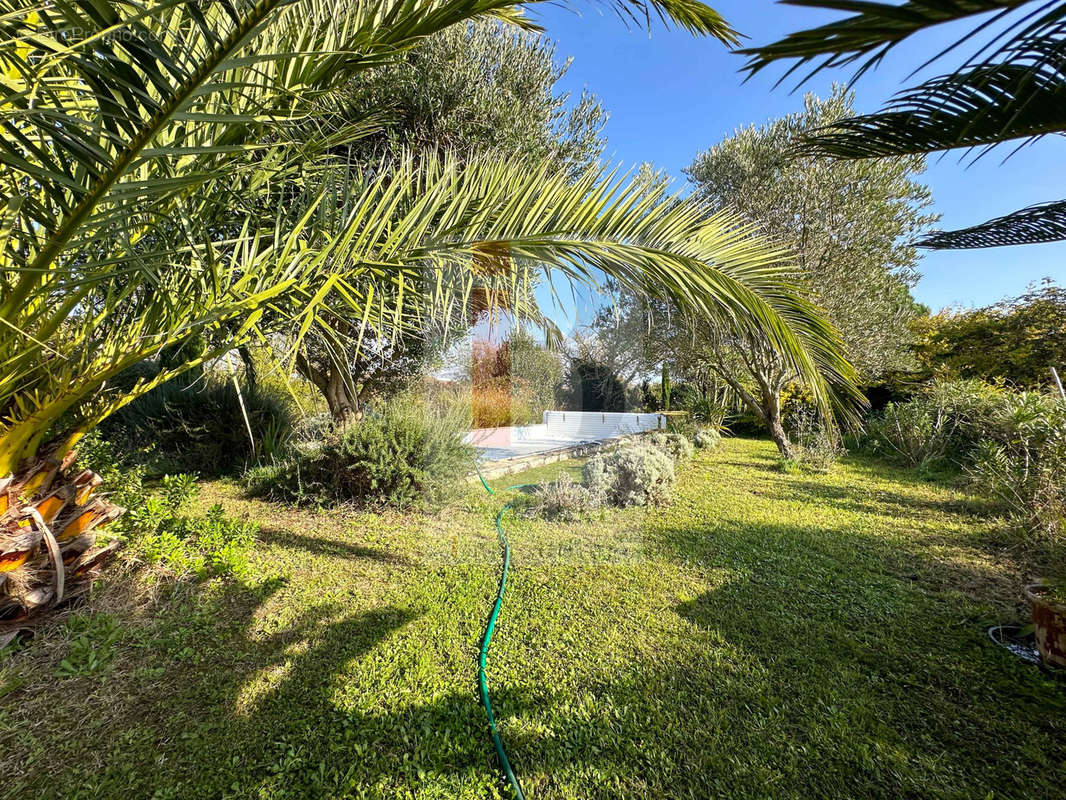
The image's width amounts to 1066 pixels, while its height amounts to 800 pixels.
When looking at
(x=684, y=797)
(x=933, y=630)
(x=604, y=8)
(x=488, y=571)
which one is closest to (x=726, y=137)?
(x=604, y=8)

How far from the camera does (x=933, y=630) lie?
230 centimetres

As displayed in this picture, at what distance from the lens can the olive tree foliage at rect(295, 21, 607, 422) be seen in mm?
4281

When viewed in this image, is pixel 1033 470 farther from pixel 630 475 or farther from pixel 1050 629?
pixel 630 475

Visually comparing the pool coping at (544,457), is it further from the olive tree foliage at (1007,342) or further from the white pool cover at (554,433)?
the olive tree foliage at (1007,342)

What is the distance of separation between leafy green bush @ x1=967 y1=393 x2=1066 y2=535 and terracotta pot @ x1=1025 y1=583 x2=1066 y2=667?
1245mm

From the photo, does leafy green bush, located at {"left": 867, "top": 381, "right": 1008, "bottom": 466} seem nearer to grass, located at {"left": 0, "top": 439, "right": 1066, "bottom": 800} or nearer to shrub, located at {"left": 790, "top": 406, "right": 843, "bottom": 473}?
shrub, located at {"left": 790, "top": 406, "right": 843, "bottom": 473}

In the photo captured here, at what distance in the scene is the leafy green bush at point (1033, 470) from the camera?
3240 millimetres

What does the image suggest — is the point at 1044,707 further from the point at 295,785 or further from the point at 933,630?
the point at 295,785

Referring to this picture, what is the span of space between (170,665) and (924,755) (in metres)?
3.40

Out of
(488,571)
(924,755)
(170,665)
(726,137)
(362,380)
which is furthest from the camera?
(726,137)

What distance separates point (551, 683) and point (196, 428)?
6.66m

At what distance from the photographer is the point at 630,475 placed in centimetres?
437

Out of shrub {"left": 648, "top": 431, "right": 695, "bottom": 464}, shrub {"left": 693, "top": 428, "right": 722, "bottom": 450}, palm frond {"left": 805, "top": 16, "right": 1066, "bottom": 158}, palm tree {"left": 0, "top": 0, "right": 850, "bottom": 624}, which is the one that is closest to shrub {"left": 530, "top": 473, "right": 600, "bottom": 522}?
shrub {"left": 648, "top": 431, "right": 695, "bottom": 464}

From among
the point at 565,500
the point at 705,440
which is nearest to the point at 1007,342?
the point at 705,440
